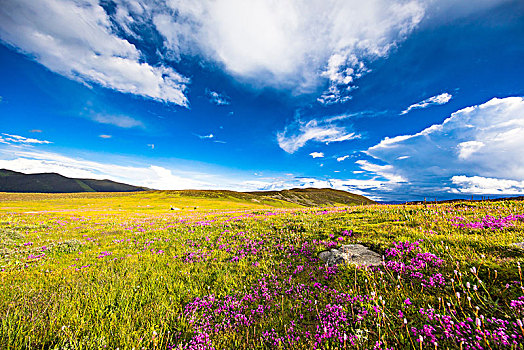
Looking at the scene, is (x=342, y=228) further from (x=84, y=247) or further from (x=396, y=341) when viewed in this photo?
(x=84, y=247)

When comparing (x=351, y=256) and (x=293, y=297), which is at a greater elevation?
(x=351, y=256)

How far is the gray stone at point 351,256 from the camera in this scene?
19.9 feet

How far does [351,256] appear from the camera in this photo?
21.4 ft

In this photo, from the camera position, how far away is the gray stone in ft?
19.9

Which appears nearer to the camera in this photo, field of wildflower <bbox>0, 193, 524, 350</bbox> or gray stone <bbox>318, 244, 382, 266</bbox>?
field of wildflower <bbox>0, 193, 524, 350</bbox>

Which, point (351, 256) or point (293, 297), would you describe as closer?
point (293, 297)

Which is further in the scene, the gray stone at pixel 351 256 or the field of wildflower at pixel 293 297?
the gray stone at pixel 351 256

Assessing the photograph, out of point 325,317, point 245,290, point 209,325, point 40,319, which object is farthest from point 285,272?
point 40,319

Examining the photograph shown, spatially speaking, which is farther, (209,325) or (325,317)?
(209,325)

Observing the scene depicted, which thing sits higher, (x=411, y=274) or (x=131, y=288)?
(x=411, y=274)

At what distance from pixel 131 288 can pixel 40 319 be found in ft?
6.47

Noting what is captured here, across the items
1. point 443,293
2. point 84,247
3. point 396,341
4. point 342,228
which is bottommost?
point 84,247

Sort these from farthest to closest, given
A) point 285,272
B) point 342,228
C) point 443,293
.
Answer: point 342,228 < point 285,272 < point 443,293

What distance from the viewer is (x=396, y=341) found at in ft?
11.2
